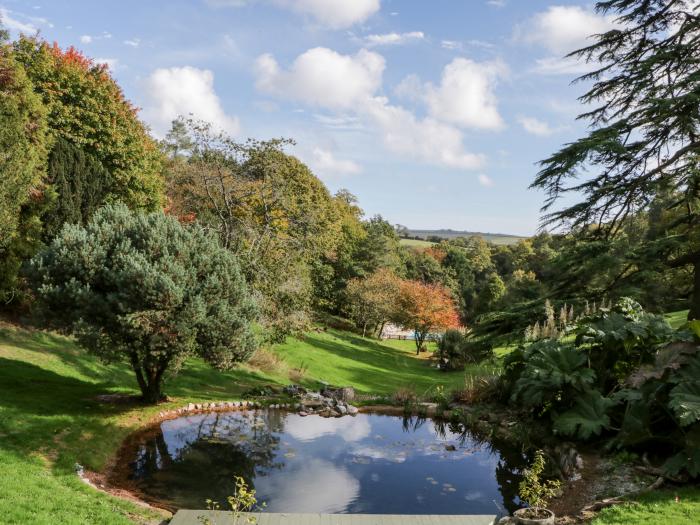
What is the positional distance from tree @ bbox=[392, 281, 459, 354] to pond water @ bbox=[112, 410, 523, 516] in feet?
63.9

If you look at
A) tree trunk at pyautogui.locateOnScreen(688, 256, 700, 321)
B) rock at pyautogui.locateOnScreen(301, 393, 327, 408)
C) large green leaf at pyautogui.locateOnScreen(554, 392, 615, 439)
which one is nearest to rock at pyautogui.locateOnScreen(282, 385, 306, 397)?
rock at pyautogui.locateOnScreen(301, 393, 327, 408)

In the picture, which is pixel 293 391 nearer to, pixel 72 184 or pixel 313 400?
pixel 313 400

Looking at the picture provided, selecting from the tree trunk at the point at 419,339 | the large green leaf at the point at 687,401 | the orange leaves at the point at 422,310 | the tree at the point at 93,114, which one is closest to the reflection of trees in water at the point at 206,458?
the large green leaf at the point at 687,401

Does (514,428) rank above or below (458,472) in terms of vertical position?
above

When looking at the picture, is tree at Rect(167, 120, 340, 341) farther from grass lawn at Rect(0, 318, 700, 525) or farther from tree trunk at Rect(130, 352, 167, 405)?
tree trunk at Rect(130, 352, 167, 405)

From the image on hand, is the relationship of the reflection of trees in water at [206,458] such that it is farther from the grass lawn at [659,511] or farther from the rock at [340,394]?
the grass lawn at [659,511]

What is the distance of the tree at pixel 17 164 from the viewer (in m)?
12.9

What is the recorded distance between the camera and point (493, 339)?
11852 millimetres

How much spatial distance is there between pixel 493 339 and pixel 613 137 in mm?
5164

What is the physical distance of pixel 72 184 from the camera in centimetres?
1602

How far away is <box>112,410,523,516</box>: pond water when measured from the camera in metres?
7.30

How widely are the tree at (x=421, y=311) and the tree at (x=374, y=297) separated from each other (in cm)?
69

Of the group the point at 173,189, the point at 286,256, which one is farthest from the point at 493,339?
the point at 173,189

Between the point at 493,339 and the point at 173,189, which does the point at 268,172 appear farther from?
the point at 493,339
